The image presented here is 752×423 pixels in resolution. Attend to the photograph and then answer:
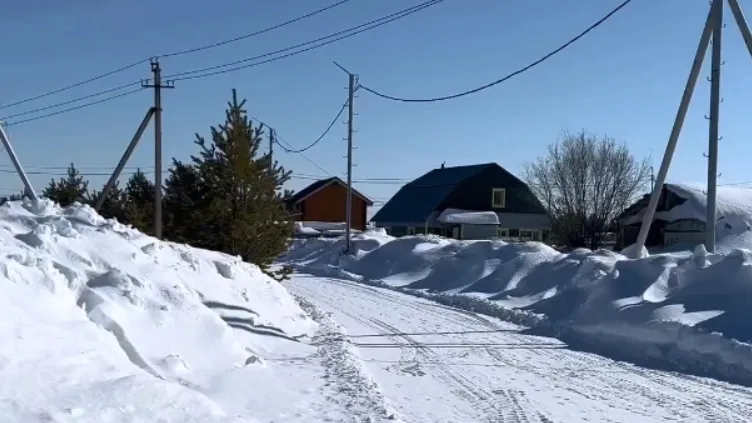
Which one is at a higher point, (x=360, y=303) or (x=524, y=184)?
(x=524, y=184)

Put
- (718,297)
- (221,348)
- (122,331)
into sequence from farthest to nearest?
(718,297) → (221,348) → (122,331)

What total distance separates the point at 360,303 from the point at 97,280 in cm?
1234

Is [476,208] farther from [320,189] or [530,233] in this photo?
[320,189]

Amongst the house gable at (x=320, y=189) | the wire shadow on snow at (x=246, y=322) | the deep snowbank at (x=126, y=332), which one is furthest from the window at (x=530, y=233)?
the wire shadow on snow at (x=246, y=322)

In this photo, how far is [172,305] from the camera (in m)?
10.9

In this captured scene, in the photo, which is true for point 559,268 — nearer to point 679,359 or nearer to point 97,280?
point 679,359

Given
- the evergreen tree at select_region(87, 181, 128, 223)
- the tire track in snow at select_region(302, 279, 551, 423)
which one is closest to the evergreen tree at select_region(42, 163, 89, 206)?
the evergreen tree at select_region(87, 181, 128, 223)

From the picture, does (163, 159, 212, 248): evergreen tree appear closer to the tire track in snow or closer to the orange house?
the tire track in snow

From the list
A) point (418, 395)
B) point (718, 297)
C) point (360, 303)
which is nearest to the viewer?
point (418, 395)

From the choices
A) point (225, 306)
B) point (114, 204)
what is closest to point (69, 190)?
point (114, 204)

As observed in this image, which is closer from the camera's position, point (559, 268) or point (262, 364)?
point (262, 364)

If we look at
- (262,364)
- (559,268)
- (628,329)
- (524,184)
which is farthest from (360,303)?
(524,184)

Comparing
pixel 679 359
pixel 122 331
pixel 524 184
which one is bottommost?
pixel 679 359

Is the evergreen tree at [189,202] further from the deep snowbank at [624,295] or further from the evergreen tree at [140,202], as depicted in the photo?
the deep snowbank at [624,295]
